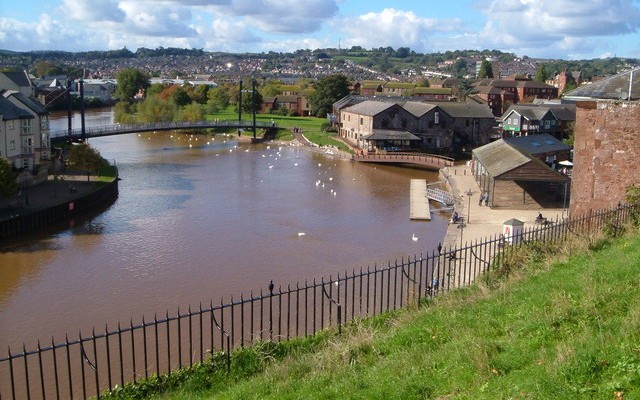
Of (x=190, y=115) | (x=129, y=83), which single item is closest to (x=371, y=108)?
(x=190, y=115)

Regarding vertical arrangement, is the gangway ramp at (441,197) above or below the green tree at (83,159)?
below

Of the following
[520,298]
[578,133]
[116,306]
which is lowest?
[116,306]

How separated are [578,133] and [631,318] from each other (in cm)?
1093

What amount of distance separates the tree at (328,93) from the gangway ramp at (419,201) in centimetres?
4572

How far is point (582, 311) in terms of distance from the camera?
29.7ft

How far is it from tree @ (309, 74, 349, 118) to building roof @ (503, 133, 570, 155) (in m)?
44.2

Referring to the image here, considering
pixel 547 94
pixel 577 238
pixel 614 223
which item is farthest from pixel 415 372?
pixel 547 94

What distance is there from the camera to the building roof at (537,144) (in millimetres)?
44244

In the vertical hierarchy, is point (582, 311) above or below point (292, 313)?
above

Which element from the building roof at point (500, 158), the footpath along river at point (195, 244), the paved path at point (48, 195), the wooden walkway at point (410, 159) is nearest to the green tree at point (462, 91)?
the wooden walkway at point (410, 159)

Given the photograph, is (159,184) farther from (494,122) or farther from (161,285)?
(494,122)

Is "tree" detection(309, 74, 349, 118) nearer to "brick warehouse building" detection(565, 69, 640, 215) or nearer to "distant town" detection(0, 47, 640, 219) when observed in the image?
"distant town" detection(0, 47, 640, 219)

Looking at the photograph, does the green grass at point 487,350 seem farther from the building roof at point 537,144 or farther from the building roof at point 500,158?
the building roof at point 537,144

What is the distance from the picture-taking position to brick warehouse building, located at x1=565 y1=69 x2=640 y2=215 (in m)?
17.1
